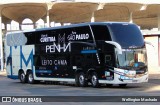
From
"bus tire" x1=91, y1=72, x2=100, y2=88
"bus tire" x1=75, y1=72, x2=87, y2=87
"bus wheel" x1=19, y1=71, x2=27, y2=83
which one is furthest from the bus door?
"bus wheel" x1=19, y1=71, x2=27, y2=83

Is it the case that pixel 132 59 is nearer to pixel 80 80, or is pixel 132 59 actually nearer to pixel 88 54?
pixel 88 54

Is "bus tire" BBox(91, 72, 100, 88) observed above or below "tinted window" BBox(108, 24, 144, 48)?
below

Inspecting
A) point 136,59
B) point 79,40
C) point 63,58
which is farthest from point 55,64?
point 136,59

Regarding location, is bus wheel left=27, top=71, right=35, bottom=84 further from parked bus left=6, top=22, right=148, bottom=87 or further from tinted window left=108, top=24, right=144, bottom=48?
tinted window left=108, top=24, right=144, bottom=48

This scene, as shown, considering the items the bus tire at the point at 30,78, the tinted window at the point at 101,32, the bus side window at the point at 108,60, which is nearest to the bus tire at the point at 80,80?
the bus side window at the point at 108,60

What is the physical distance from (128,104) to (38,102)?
2.93 metres

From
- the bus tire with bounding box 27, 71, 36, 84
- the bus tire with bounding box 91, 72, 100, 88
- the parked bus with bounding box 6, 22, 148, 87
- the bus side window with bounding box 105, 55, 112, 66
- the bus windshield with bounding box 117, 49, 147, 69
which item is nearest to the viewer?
the bus windshield with bounding box 117, 49, 147, 69

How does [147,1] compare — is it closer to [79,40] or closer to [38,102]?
[79,40]

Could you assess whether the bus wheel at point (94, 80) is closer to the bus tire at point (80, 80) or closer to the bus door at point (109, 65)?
the bus tire at point (80, 80)

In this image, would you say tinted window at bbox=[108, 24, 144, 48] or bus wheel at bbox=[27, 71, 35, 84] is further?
bus wheel at bbox=[27, 71, 35, 84]

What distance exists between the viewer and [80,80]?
2583 cm

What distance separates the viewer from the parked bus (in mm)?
23734

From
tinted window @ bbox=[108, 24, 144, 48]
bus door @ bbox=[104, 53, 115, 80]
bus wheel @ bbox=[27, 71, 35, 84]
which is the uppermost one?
tinted window @ bbox=[108, 24, 144, 48]

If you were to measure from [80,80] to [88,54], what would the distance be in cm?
174
